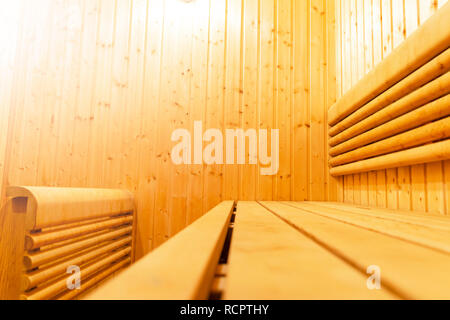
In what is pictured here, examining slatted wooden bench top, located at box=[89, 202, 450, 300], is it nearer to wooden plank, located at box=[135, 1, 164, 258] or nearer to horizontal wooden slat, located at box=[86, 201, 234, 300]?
horizontal wooden slat, located at box=[86, 201, 234, 300]

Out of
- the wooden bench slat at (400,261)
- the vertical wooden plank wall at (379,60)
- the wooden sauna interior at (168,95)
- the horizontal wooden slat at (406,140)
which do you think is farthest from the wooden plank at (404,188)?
the wooden bench slat at (400,261)

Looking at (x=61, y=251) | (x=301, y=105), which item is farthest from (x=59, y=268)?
(x=301, y=105)

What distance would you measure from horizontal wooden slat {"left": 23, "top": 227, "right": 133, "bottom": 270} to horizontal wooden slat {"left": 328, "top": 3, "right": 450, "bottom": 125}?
74.5 inches

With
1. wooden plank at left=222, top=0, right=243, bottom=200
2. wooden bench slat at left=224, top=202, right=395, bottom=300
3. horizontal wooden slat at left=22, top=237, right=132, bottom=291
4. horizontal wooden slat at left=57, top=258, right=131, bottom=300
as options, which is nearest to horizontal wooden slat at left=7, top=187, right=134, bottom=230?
horizontal wooden slat at left=22, top=237, right=132, bottom=291

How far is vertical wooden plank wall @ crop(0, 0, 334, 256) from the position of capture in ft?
8.11

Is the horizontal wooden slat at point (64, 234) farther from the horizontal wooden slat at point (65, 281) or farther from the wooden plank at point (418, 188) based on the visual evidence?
the wooden plank at point (418, 188)

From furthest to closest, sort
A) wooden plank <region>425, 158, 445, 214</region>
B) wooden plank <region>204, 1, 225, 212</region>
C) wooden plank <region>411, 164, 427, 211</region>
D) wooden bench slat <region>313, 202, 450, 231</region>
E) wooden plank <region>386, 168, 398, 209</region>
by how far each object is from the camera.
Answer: wooden plank <region>204, 1, 225, 212</region>
wooden plank <region>386, 168, 398, 209</region>
wooden plank <region>411, 164, 427, 211</region>
wooden plank <region>425, 158, 445, 214</region>
wooden bench slat <region>313, 202, 450, 231</region>

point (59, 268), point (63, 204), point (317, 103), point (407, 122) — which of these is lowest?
point (59, 268)

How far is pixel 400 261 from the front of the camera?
15.0 inches

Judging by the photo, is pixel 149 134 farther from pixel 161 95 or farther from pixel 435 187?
pixel 435 187

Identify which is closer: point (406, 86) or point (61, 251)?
point (406, 86)

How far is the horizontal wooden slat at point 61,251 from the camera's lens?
1.37 metres

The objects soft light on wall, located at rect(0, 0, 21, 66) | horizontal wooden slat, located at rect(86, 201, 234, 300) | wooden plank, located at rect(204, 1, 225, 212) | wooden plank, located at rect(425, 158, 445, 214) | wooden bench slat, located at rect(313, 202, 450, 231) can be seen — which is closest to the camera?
horizontal wooden slat, located at rect(86, 201, 234, 300)

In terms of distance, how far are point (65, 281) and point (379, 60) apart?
2.23 meters
